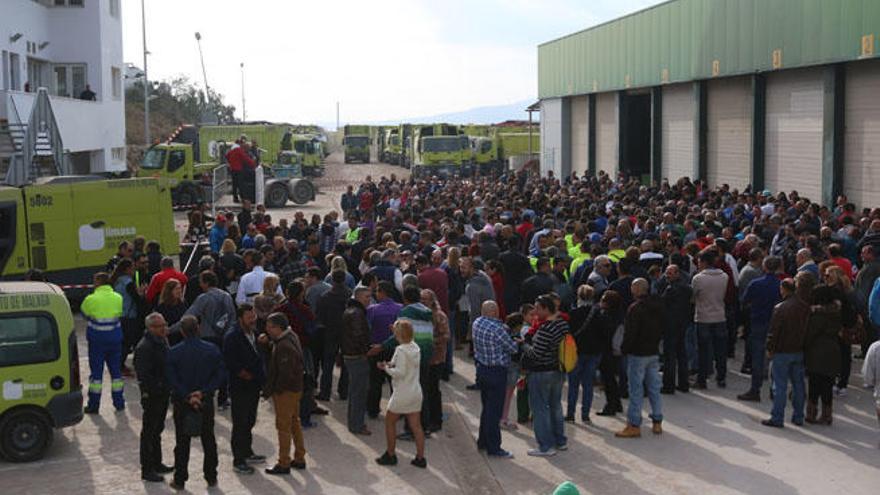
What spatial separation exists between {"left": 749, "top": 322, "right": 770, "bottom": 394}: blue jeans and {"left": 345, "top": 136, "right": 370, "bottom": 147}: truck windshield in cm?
7331

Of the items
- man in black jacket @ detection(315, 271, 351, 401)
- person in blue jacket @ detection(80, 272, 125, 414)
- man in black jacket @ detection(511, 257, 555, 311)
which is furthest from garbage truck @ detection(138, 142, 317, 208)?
man in black jacket @ detection(315, 271, 351, 401)

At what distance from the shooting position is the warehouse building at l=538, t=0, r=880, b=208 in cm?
2555

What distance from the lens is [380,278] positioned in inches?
612

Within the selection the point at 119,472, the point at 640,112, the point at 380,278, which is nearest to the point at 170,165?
the point at 640,112

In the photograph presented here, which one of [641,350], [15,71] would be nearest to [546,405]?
[641,350]

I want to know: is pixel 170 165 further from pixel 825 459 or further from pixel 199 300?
pixel 825 459

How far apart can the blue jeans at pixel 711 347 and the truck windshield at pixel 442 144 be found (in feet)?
140

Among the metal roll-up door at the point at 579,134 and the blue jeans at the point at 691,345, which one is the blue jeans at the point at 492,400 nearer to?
the blue jeans at the point at 691,345

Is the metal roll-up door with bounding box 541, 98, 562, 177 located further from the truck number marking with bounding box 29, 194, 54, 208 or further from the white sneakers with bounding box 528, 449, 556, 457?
the white sneakers with bounding box 528, 449, 556, 457

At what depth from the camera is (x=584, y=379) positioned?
13.6 meters

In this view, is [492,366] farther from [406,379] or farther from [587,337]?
[587,337]

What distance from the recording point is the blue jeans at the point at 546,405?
12320 mm

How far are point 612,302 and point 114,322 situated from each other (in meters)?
6.07


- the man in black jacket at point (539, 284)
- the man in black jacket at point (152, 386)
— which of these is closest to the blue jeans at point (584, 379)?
the man in black jacket at point (539, 284)
